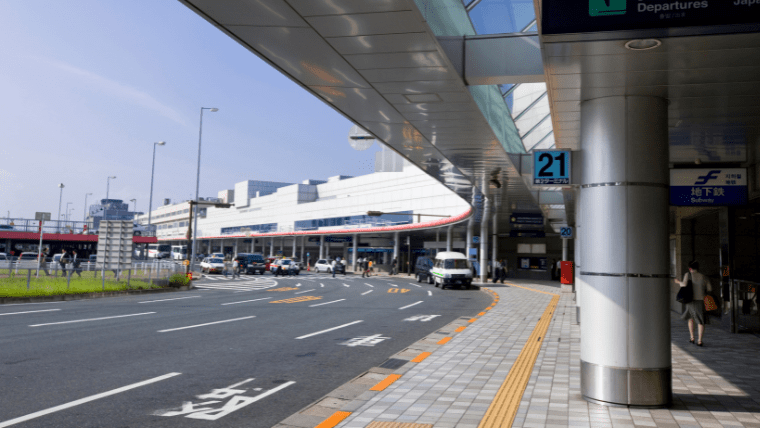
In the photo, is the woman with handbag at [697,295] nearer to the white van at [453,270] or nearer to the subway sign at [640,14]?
the subway sign at [640,14]

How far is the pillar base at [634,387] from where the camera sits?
629 cm

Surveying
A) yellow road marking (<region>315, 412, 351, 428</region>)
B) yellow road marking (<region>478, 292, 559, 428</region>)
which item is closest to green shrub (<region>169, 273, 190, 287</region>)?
yellow road marking (<region>478, 292, 559, 428</region>)

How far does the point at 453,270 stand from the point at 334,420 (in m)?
28.6

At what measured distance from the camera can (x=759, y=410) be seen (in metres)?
6.21

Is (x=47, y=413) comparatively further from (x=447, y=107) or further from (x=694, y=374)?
(x=694, y=374)

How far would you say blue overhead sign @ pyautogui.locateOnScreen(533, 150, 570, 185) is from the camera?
7.16 m

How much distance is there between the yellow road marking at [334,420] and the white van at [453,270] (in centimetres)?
2798

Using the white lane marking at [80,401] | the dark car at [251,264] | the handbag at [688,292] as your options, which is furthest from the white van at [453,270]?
the white lane marking at [80,401]

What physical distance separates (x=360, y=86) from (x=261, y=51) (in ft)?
5.88

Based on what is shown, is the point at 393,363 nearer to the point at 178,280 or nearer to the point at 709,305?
the point at 709,305

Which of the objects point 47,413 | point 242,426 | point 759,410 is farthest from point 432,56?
point 47,413

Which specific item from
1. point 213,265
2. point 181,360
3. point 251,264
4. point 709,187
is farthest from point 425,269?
point 181,360

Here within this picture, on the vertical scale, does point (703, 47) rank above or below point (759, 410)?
above

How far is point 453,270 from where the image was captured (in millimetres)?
33969
